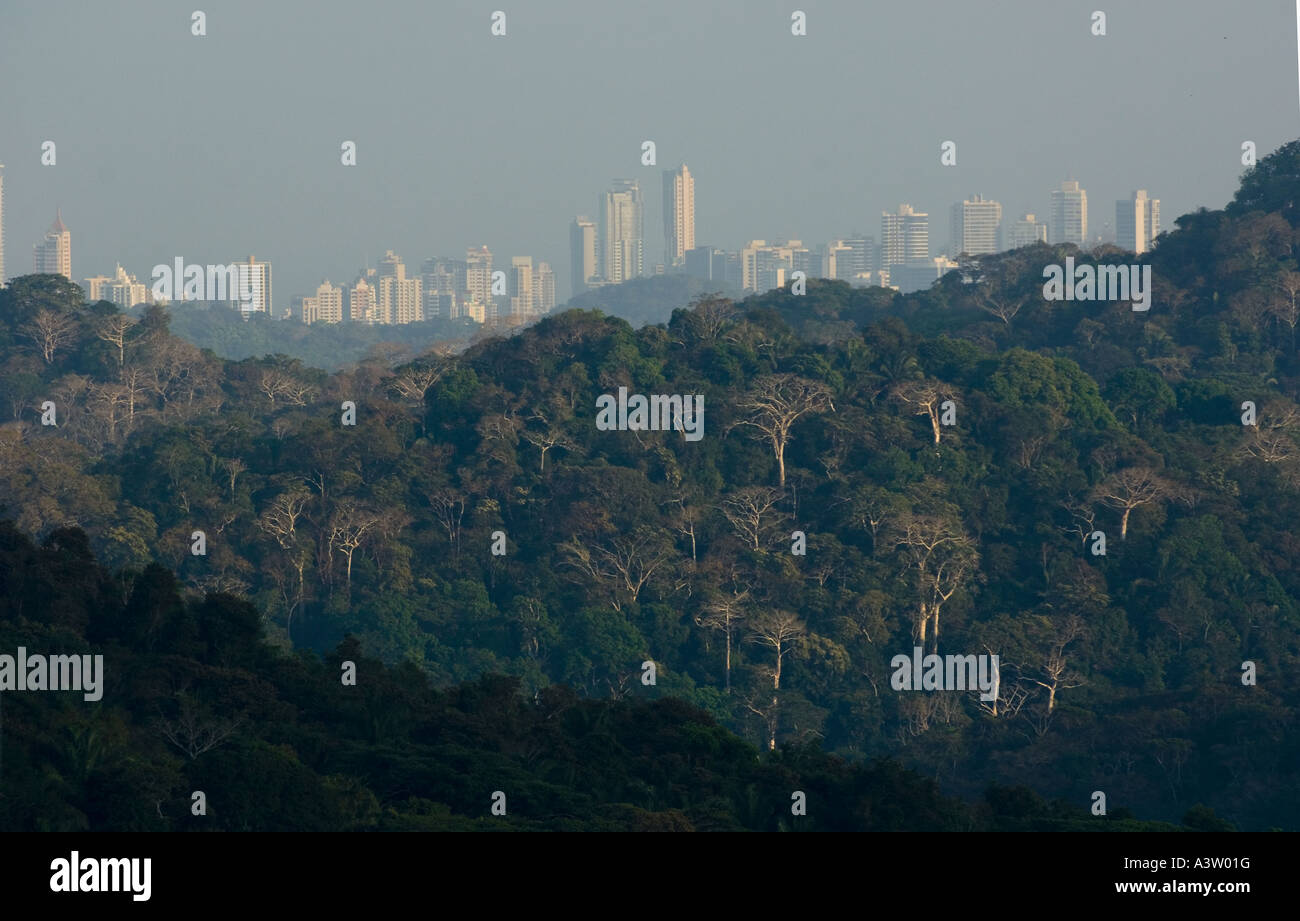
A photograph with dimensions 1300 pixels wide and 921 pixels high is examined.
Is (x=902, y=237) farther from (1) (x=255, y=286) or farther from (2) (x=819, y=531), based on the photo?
(2) (x=819, y=531)

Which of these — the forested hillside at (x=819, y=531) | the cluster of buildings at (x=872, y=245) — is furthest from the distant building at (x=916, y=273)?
the forested hillside at (x=819, y=531)

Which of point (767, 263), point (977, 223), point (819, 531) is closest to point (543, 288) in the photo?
point (767, 263)

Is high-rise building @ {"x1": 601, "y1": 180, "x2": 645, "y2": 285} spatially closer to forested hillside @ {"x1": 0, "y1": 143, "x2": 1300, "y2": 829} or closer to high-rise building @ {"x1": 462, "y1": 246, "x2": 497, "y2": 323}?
high-rise building @ {"x1": 462, "y1": 246, "x2": 497, "y2": 323}

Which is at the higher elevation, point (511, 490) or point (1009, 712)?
point (511, 490)

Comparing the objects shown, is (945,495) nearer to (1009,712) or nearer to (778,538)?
(778,538)

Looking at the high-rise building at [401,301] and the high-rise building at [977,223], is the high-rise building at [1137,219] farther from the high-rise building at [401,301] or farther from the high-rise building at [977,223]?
the high-rise building at [401,301]

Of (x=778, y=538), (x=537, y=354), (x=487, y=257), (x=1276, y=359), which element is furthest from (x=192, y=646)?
(x=487, y=257)
